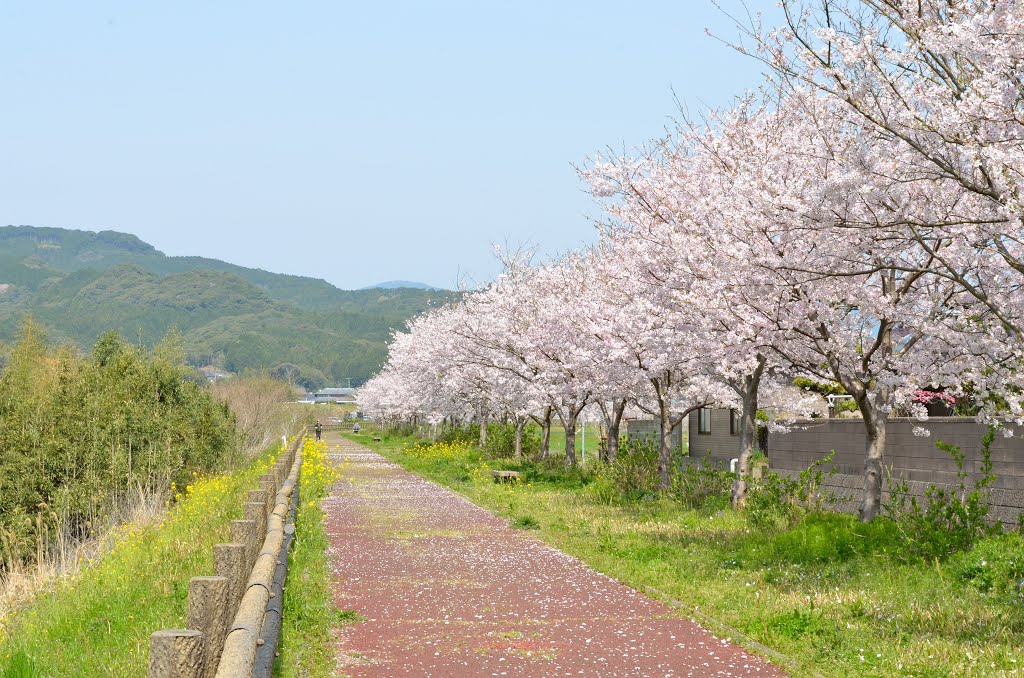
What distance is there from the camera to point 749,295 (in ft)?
42.8

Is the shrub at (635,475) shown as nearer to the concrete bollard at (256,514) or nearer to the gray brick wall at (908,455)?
the gray brick wall at (908,455)

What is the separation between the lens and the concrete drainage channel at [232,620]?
4.90 meters

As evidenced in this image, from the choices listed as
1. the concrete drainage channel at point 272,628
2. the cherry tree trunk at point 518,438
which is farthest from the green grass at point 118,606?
the cherry tree trunk at point 518,438

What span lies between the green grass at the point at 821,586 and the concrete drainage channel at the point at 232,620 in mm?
3874

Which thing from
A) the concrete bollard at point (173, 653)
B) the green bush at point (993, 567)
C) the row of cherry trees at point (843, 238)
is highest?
the row of cherry trees at point (843, 238)

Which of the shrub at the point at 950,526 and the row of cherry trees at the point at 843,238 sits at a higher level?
the row of cherry trees at the point at 843,238

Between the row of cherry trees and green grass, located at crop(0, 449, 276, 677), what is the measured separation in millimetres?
6615

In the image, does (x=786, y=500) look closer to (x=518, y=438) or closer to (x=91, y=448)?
(x=91, y=448)

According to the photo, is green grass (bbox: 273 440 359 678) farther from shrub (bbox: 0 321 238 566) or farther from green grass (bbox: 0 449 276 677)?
shrub (bbox: 0 321 238 566)

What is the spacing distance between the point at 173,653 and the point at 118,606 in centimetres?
627

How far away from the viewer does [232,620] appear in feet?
22.5

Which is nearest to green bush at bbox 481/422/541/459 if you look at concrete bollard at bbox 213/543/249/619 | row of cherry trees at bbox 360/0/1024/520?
row of cherry trees at bbox 360/0/1024/520

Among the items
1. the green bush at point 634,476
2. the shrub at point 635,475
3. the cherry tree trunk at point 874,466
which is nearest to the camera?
the cherry tree trunk at point 874,466

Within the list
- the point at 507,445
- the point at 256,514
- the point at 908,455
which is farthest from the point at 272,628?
the point at 507,445
